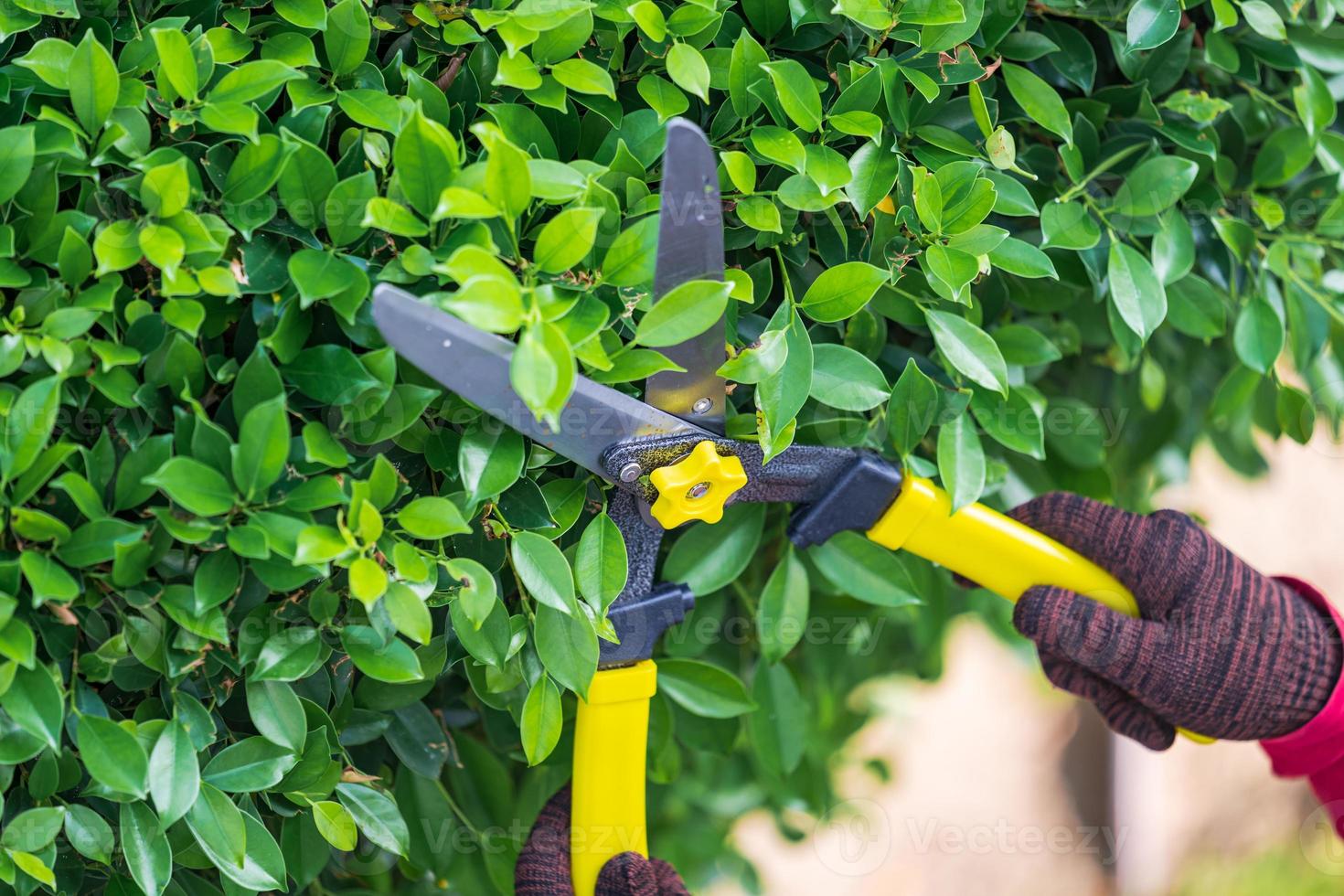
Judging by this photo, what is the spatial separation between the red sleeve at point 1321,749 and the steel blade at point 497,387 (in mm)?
463

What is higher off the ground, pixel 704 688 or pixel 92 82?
pixel 92 82

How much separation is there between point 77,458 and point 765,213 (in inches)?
13.2

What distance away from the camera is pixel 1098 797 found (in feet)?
6.42

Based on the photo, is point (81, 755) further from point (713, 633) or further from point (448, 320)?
point (713, 633)

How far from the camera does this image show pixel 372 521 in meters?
0.50

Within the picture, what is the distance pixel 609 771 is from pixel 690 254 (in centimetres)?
31

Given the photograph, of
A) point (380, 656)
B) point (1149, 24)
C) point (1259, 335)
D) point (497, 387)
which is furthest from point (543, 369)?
point (1259, 335)

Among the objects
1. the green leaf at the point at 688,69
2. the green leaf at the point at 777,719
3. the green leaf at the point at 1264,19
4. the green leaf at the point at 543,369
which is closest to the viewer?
the green leaf at the point at 543,369

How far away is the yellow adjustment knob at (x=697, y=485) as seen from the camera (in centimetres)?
57

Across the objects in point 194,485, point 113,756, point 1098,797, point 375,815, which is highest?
point 194,485

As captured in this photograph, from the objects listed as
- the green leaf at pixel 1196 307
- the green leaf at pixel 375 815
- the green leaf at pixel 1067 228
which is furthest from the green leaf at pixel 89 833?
the green leaf at pixel 1196 307

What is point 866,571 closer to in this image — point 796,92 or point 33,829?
Answer: point 796,92

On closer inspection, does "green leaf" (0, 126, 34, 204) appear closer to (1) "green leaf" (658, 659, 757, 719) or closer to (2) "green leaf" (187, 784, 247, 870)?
(2) "green leaf" (187, 784, 247, 870)

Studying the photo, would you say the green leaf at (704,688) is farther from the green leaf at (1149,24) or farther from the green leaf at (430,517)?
the green leaf at (1149,24)
